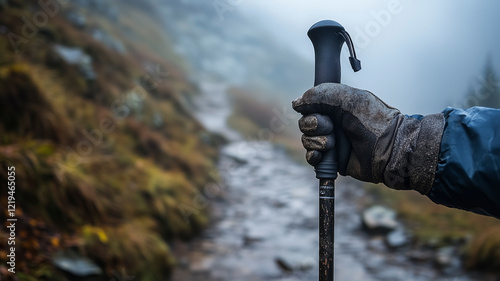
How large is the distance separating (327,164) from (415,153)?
42 centimetres

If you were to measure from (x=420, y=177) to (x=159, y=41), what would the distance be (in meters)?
11.8

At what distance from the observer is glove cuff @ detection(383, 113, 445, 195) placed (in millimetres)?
1581

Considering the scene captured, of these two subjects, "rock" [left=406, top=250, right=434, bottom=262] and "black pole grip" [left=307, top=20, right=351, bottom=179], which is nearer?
"black pole grip" [left=307, top=20, right=351, bottom=179]

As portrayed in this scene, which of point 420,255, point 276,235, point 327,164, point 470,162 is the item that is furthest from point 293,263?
point 470,162

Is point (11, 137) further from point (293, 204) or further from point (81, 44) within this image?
point (293, 204)

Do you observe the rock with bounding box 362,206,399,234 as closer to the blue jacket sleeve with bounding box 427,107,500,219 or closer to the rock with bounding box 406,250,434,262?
the rock with bounding box 406,250,434,262

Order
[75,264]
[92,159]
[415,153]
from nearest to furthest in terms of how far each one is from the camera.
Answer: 1. [415,153]
2. [75,264]
3. [92,159]

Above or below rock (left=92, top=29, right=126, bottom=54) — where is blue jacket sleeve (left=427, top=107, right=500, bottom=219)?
below

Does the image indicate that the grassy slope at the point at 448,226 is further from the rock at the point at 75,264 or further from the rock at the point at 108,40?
the rock at the point at 108,40

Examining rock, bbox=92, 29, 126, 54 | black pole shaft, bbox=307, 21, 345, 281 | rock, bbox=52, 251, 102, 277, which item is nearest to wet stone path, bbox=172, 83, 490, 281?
rock, bbox=52, 251, 102, 277

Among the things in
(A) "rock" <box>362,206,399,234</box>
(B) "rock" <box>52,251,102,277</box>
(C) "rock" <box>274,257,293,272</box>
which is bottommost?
(B) "rock" <box>52,251,102,277</box>

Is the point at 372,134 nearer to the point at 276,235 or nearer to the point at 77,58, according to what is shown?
the point at 276,235

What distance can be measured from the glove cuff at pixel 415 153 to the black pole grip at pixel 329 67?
26 centimetres

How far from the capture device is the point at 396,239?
19.0 feet
